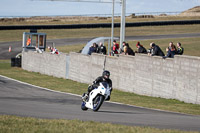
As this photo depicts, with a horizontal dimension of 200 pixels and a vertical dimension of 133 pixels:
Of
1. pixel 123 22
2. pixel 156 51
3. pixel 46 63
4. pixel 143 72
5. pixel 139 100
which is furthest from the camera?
pixel 46 63

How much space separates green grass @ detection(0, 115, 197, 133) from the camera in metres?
9.84

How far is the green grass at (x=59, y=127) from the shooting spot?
9.84 metres

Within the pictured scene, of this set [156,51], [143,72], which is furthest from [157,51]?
[143,72]

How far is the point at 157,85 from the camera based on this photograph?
21.0 metres

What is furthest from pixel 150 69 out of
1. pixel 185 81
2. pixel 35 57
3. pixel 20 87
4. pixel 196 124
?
pixel 35 57

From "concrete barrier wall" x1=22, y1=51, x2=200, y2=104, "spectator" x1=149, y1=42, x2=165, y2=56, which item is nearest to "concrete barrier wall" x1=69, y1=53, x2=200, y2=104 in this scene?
"concrete barrier wall" x1=22, y1=51, x2=200, y2=104

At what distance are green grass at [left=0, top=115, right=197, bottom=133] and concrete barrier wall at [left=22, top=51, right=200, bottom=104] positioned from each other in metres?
8.19

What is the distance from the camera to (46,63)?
35.2 meters

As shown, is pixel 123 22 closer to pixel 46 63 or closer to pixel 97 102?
pixel 46 63

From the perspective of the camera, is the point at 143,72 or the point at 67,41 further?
the point at 67,41

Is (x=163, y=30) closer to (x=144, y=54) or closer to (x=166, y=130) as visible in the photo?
(x=144, y=54)

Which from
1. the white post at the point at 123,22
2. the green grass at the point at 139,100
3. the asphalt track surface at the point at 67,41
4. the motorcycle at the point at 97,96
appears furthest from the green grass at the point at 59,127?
the asphalt track surface at the point at 67,41

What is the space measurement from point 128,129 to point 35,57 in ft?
92.6

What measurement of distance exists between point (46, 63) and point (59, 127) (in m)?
25.2
